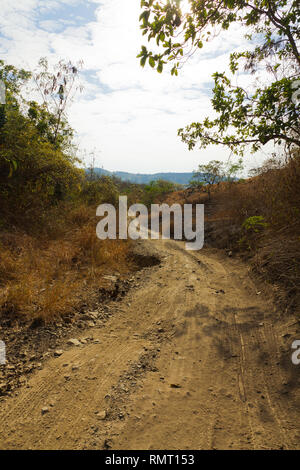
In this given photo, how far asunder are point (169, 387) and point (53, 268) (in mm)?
3190

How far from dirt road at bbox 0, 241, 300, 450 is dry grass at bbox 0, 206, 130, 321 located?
2.47ft

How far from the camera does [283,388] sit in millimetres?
2176

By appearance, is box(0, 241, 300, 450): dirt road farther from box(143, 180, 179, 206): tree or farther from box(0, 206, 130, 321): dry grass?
box(143, 180, 179, 206): tree

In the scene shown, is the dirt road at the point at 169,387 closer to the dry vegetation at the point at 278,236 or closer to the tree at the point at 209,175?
the dry vegetation at the point at 278,236

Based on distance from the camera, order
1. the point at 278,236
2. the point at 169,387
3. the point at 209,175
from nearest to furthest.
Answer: the point at 169,387 < the point at 278,236 < the point at 209,175

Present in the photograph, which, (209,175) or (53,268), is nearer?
(53,268)

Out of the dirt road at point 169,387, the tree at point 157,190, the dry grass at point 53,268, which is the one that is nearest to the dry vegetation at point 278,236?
the dirt road at point 169,387

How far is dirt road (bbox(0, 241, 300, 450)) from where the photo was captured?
5.67 ft

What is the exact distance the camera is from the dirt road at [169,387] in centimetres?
173

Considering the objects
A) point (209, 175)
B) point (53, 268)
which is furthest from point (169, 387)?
point (209, 175)

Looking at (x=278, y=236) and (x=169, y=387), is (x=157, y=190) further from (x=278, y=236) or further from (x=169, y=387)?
(x=169, y=387)

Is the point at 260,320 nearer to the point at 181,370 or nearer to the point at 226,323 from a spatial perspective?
the point at 226,323

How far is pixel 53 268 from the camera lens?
4.67 metres
